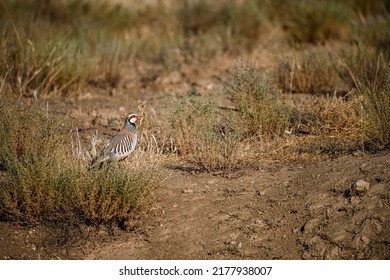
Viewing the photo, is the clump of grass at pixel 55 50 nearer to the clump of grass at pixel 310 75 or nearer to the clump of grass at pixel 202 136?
the clump of grass at pixel 202 136

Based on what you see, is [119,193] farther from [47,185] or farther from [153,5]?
[153,5]

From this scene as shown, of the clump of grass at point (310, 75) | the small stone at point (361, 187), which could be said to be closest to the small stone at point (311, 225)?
the small stone at point (361, 187)

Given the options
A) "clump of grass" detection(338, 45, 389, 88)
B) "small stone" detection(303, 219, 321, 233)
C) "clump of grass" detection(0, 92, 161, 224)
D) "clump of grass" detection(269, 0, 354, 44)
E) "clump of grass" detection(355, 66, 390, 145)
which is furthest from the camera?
"clump of grass" detection(269, 0, 354, 44)

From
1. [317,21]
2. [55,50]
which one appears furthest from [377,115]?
[317,21]

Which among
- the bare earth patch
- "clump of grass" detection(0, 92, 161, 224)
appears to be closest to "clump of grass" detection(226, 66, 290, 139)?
the bare earth patch

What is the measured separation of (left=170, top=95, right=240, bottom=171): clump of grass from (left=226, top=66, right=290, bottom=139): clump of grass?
8.6 inches

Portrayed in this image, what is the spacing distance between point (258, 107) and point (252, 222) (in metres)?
1.97

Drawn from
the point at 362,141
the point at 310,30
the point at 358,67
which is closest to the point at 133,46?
the point at 310,30

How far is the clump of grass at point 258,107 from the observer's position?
7727 millimetres

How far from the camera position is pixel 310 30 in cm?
1312

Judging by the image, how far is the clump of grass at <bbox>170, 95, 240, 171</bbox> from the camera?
7.05m

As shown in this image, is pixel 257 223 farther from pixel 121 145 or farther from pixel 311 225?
pixel 121 145

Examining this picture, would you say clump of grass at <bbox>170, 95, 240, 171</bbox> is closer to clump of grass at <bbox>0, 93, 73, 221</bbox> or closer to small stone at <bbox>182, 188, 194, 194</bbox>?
small stone at <bbox>182, 188, 194, 194</bbox>

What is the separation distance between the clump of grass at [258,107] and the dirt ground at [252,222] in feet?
3.05
